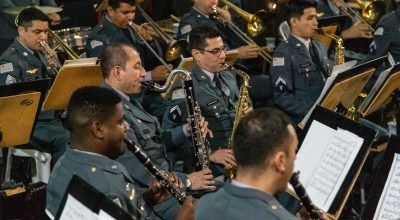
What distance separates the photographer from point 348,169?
170 inches

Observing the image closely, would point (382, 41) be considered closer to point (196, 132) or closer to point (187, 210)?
point (196, 132)

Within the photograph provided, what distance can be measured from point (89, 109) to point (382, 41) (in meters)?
4.89

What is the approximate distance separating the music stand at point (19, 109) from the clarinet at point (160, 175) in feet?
4.94

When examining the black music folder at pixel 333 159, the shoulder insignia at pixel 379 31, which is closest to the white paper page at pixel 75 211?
the black music folder at pixel 333 159

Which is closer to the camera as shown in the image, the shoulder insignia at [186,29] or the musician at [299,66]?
the musician at [299,66]

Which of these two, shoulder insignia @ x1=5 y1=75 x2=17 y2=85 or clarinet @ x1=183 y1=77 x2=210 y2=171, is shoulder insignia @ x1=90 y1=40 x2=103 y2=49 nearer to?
shoulder insignia @ x1=5 y1=75 x2=17 y2=85

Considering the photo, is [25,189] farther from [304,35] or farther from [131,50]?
[304,35]

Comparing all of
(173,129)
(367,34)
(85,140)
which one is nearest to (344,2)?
(367,34)

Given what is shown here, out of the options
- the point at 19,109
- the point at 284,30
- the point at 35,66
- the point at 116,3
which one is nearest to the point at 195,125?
the point at 19,109

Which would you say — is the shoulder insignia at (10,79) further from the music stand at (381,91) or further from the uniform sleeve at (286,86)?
the music stand at (381,91)

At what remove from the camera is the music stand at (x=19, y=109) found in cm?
580

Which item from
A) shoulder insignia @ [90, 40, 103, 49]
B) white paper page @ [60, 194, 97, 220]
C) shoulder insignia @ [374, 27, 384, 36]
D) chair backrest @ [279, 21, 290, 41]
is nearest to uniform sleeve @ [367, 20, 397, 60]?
shoulder insignia @ [374, 27, 384, 36]

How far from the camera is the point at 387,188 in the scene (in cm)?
409

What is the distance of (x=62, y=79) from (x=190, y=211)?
1895 mm
